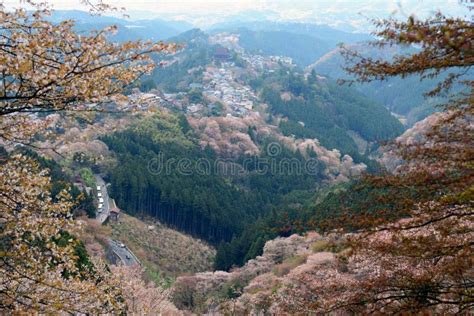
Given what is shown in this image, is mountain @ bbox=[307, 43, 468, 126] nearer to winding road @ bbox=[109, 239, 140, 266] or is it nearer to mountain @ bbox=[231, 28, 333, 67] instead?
mountain @ bbox=[231, 28, 333, 67]

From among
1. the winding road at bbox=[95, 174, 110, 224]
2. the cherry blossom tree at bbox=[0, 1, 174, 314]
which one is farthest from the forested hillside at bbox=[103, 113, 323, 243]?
the cherry blossom tree at bbox=[0, 1, 174, 314]

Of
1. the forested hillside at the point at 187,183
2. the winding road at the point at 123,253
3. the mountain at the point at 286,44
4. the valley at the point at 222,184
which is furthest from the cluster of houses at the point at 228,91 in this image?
the mountain at the point at 286,44

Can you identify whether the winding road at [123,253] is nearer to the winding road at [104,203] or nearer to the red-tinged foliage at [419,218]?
the winding road at [104,203]

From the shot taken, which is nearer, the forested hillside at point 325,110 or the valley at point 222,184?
the valley at point 222,184

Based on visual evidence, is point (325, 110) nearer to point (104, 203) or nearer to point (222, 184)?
point (222, 184)

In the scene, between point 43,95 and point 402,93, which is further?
point 402,93

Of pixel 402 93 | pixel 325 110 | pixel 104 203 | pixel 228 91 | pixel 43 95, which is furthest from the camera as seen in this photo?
pixel 402 93

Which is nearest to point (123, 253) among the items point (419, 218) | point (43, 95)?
point (43, 95)

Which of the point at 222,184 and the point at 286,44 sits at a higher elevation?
the point at 286,44

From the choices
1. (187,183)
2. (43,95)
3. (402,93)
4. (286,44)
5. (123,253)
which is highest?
(43,95)

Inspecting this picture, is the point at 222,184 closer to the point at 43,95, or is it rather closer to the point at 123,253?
the point at 123,253

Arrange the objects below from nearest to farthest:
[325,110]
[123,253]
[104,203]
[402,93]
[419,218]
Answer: [419,218] < [123,253] < [104,203] < [325,110] < [402,93]

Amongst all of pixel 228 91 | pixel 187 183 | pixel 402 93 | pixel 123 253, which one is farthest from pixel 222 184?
pixel 402 93

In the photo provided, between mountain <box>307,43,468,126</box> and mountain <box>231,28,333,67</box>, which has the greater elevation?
mountain <box>231,28,333,67</box>
